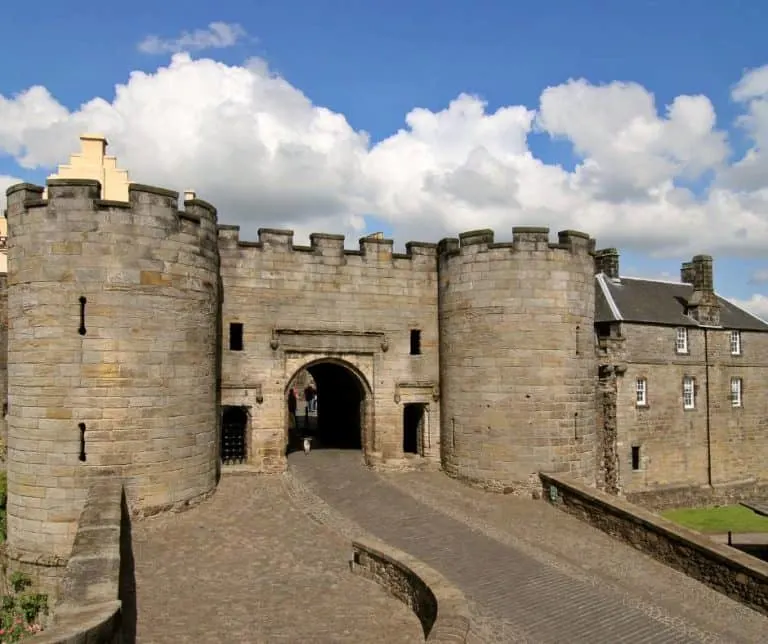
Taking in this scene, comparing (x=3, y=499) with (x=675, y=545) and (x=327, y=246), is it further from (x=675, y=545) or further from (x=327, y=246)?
(x=675, y=545)

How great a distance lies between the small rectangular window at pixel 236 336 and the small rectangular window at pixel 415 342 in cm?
533

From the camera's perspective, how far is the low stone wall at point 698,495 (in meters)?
25.5

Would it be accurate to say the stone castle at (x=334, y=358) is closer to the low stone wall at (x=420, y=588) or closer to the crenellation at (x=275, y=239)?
the crenellation at (x=275, y=239)

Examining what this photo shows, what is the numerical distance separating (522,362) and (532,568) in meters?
6.74

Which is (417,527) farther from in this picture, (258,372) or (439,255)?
(439,255)

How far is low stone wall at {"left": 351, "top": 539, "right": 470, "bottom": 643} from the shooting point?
343 inches

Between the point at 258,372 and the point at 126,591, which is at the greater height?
the point at 258,372

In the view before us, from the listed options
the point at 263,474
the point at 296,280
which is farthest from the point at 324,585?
the point at 296,280

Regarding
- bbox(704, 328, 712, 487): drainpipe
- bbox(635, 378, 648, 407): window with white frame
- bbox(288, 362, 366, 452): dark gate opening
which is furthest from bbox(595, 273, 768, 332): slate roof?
bbox(288, 362, 366, 452): dark gate opening

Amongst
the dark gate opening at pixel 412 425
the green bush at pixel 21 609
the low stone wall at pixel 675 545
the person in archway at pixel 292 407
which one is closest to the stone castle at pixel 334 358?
the dark gate opening at pixel 412 425

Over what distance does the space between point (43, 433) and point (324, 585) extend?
6.91 m

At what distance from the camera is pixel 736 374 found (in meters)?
29.2

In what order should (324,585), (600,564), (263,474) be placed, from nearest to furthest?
(324,585) → (600,564) → (263,474)

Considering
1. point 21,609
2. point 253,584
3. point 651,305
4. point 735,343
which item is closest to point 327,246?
point 253,584
